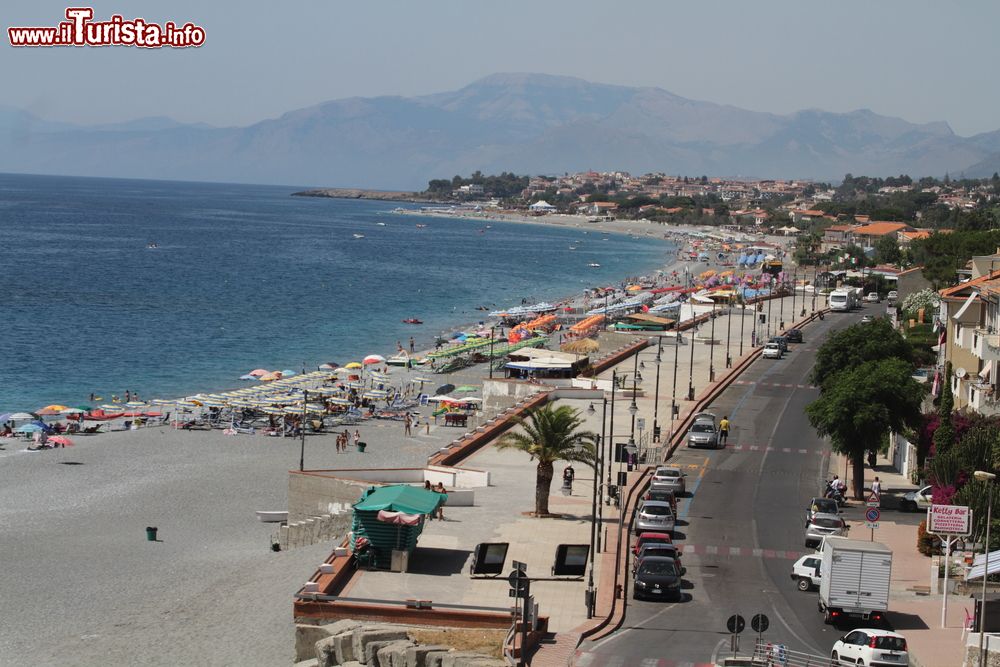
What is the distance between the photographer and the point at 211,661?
71.8ft

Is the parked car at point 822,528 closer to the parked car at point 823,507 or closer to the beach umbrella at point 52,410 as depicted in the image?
the parked car at point 823,507

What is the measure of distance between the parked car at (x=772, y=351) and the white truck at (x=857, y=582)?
37859 mm

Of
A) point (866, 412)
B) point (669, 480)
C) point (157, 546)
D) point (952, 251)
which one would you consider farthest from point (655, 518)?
point (952, 251)

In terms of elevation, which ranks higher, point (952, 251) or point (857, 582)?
point (952, 251)

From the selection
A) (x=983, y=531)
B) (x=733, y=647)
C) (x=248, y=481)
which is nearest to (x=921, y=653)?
(x=733, y=647)

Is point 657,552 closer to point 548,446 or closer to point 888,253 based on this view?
point 548,446

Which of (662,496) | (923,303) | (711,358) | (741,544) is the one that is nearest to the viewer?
(741,544)

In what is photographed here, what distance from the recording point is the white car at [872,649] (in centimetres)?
1823

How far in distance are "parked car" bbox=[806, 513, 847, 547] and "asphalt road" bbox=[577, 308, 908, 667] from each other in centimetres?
32

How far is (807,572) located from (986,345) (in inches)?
562

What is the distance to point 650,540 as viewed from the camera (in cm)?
2459

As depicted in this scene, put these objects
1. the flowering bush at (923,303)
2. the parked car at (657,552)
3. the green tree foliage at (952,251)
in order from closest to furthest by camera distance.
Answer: the parked car at (657,552) → the flowering bush at (923,303) → the green tree foliage at (952,251)

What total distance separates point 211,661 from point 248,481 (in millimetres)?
16258

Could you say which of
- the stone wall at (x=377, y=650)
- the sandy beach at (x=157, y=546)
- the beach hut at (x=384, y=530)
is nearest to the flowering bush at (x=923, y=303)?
the sandy beach at (x=157, y=546)
